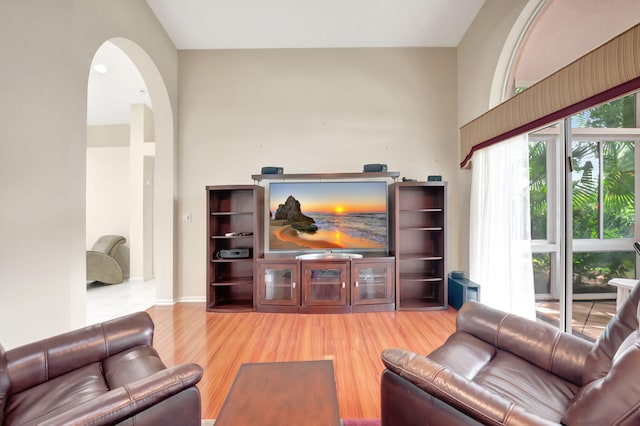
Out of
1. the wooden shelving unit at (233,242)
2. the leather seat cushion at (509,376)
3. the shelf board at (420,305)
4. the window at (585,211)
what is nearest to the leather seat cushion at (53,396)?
the leather seat cushion at (509,376)

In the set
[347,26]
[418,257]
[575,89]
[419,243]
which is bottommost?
[418,257]

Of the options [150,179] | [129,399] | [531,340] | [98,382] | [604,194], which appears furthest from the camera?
[150,179]

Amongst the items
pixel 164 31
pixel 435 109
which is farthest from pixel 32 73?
pixel 435 109

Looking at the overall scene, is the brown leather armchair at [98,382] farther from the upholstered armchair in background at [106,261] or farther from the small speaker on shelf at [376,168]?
the upholstered armchair in background at [106,261]

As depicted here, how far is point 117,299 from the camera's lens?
3.70 meters

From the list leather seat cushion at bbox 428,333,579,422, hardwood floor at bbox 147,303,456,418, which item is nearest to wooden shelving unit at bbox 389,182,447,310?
hardwood floor at bbox 147,303,456,418

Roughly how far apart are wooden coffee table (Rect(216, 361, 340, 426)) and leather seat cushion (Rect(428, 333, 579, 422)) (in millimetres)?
563

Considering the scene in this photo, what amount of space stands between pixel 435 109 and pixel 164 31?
366 centimetres

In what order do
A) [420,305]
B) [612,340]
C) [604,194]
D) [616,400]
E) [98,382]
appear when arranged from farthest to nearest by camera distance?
[420,305] → [604,194] → [98,382] → [612,340] → [616,400]

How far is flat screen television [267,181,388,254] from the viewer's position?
3.30 metres

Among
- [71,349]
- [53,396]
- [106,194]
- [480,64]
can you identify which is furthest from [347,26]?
[106,194]

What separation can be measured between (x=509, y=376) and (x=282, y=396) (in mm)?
1065

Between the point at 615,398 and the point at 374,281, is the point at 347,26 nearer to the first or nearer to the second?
the point at 374,281

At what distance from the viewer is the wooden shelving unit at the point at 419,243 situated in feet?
10.8
